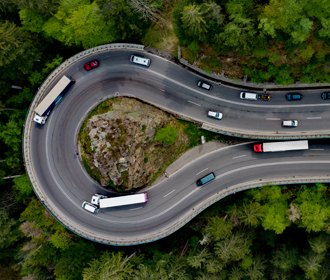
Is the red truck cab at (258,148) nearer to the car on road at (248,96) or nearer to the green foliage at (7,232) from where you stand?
the car on road at (248,96)

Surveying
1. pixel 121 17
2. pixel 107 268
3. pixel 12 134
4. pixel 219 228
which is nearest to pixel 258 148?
pixel 219 228

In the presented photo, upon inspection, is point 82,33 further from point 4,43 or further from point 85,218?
point 85,218

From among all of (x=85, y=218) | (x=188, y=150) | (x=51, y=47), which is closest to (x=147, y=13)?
(x=51, y=47)

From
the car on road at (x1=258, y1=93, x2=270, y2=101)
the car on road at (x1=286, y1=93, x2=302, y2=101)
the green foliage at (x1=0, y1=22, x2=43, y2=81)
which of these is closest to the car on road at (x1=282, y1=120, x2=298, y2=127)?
the car on road at (x1=286, y1=93, x2=302, y2=101)

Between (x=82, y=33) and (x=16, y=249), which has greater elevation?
(x=82, y=33)

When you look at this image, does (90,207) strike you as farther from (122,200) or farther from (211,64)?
(211,64)
